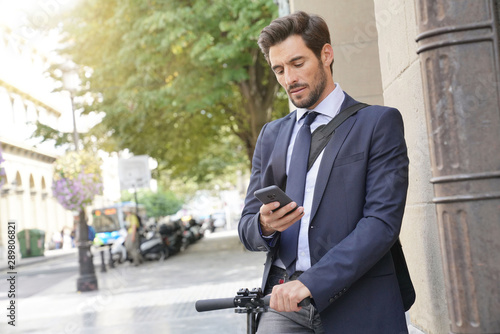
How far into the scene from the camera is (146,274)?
18.0m

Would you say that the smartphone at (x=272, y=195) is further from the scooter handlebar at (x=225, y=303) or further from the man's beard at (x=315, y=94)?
the man's beard at (x=315, y=94)

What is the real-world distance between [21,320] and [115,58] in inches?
355

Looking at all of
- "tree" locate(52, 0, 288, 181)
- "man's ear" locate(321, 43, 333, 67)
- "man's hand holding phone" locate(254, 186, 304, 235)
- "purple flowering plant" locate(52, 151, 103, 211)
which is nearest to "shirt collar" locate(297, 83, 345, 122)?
"man's ear" locate(321, 43, 333, 67)

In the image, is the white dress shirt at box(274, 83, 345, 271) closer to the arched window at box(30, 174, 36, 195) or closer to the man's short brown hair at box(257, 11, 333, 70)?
the man's short brown hair at box(257, 11, 333, 70)

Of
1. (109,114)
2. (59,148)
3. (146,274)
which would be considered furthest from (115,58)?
(146,274)

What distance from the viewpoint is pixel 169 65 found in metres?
17.5

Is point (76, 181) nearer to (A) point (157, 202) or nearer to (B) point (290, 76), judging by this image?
(B) point (290, 76)

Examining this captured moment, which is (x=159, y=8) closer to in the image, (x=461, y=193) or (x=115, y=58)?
(x=115, y=58)

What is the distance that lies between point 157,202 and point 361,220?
6624 cm

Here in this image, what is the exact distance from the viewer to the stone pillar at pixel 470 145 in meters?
1.99

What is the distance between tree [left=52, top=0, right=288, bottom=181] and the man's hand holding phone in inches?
456

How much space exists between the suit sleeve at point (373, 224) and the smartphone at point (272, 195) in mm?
230

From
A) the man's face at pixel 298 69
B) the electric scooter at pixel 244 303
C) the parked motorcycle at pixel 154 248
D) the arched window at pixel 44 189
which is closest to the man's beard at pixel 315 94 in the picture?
the man's face at pixel 298 69

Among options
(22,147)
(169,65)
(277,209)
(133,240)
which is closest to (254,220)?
(277,209)
